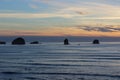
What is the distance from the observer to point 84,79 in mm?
36969

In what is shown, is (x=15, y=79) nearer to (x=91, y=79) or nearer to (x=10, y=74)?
(x=10, y=74)

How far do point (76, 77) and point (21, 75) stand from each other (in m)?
6.86

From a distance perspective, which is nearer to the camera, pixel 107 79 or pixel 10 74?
pixel 107 79

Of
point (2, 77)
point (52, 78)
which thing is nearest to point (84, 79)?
point (52, 78)

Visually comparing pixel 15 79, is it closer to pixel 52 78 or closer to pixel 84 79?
pixel 52 78

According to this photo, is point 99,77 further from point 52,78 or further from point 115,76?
point 52,78

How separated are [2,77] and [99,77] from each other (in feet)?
36.3

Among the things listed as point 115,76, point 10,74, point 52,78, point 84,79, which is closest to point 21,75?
point 10,74

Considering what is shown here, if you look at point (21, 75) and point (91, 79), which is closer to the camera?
point (91, 79)

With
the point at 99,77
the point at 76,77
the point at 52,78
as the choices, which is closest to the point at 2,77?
the point at 52,78

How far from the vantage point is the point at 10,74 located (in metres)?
42.1

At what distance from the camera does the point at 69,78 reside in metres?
37.7

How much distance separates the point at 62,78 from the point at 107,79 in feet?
16.2

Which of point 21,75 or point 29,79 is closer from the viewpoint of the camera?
point 29,79
